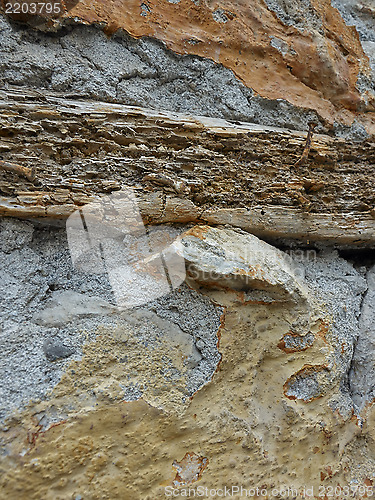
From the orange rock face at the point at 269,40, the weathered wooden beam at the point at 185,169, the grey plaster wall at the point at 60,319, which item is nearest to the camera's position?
the grey plaster wall at the point at 60,319

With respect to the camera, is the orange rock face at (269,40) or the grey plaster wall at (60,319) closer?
the grey plaster wall at (60,319)

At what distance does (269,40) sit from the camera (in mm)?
1570

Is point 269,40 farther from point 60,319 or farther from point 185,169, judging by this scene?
point 60,319

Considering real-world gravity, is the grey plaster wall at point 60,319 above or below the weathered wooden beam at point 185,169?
below

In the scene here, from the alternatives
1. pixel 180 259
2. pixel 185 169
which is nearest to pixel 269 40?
pixel 185 169

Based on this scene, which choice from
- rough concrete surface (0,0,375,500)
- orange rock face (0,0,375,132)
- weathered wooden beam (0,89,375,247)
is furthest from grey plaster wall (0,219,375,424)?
orange rock face (0,0,375,132)

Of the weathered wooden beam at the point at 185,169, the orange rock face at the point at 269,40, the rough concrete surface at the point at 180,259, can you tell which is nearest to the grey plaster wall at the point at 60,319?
the rough concrete surface at the point at 180,259

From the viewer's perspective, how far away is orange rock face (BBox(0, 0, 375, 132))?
4.62 ft

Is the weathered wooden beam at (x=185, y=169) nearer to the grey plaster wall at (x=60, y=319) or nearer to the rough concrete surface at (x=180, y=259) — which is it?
the rough concrete surface at (x=180, y=259)

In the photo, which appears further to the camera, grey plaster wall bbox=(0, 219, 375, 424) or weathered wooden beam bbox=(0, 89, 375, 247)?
weathered wooden beam bbox=(0, 89, 375, 247)

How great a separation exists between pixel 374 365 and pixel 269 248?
0.69 m

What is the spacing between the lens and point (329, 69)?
1.63 m

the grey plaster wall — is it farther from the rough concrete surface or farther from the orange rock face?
the orange rock face

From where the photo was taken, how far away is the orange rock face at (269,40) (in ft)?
4.62
